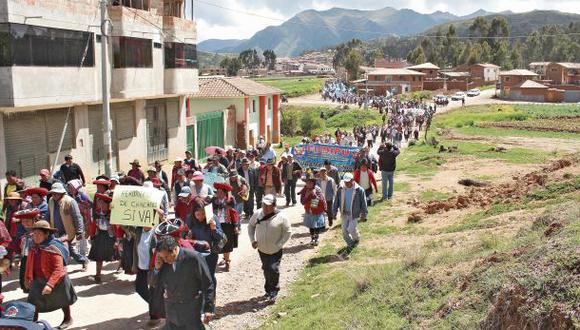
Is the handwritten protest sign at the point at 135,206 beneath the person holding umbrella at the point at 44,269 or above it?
above

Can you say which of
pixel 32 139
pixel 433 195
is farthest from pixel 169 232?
pixel 32 139

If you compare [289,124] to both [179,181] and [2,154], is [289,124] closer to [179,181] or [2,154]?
[2,154]

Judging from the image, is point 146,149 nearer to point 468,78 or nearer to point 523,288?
point 523,288

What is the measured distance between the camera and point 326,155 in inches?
904

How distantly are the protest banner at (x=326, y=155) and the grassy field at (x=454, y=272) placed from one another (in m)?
5.34

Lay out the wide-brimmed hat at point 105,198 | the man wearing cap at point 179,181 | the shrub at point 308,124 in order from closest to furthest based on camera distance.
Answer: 1. the wide-brimmed hat at point 105,198
2. the man wearing cap at point 179,181
3. the shrub at point 308,124

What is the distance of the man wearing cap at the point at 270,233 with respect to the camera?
9.37m

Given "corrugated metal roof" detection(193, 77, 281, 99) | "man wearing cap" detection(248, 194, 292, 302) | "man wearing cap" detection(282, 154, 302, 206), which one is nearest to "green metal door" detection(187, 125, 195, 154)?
"corrugated metal roof" detection(193, 77, 281, 99)

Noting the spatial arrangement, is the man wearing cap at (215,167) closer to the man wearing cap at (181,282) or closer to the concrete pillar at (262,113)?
the man wearing cap at (181,282)

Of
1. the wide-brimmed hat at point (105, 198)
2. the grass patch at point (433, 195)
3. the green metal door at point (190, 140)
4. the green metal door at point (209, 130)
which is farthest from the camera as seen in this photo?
the green metal door at point (209, 130)

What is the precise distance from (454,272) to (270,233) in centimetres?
281

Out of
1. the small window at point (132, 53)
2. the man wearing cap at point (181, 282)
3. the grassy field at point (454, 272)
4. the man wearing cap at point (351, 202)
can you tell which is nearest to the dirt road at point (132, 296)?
the grassy field at point (454, 272)

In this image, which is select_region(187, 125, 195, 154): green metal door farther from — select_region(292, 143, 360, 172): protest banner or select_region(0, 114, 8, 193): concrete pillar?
select_region(0, 114, 8, 193): concrete pillar

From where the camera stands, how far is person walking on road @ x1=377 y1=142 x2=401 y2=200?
17.2 m
